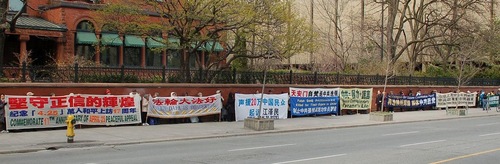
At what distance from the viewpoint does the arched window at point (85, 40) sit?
3303 cm

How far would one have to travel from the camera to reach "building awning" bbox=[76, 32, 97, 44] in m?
32.8

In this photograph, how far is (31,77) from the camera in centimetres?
1977

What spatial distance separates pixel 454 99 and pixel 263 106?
20.1 m

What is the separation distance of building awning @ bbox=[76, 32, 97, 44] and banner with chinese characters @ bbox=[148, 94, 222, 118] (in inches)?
462

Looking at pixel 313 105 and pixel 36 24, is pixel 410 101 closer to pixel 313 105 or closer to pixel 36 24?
pixel 313 105

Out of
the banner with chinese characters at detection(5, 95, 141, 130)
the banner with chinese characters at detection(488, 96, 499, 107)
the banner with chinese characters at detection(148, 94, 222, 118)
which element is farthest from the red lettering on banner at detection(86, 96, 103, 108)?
the banner with chinese characters at detection(488, 96, 499, 107)

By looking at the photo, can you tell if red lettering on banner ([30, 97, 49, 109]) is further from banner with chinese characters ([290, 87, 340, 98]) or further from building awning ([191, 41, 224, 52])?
banner with chinese characters ([290, 87, 340, 98])

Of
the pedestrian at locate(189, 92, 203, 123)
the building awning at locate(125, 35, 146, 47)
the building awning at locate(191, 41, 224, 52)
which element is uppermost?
the building awning at locate(125, 35, 146, 47)

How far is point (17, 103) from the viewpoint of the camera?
734 inches

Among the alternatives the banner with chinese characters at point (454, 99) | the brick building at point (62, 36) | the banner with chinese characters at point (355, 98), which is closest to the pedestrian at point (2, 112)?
the brick building at point (62, 36)

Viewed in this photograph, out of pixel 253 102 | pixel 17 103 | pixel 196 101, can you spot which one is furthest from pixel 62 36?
pixel 17 103

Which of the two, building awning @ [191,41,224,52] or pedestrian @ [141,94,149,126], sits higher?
building awning @ [191,41,224,52]

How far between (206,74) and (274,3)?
15.0 feet

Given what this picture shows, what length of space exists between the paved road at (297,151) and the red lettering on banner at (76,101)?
480 centimetres
